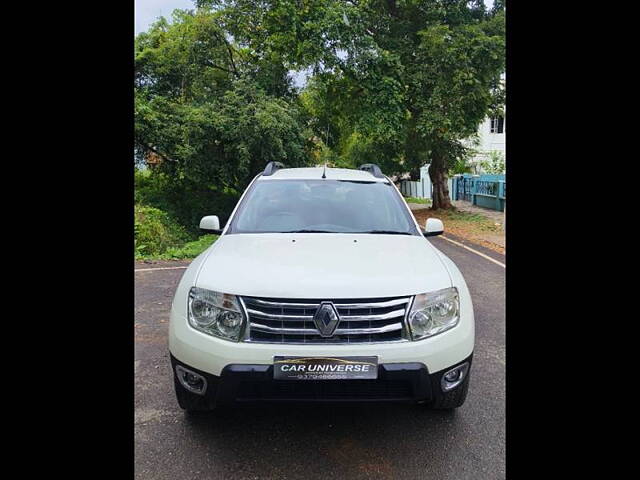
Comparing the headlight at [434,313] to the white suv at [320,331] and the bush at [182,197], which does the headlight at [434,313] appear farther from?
the bush at [182,197]

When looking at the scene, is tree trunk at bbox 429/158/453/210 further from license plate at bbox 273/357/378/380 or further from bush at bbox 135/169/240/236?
license plate at bbox 273/357/378/380

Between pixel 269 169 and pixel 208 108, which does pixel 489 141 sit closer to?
pixel 208 108

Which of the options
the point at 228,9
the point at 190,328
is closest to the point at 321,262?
the point at 190,328

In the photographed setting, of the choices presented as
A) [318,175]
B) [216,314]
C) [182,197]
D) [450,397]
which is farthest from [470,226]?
[216,314]

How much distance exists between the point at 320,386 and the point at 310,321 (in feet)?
1.11

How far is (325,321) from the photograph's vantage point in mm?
2312

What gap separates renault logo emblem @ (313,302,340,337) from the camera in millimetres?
2312

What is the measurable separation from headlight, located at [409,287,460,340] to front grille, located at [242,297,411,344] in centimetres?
9

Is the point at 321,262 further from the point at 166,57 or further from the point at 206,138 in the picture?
the point at 166,57

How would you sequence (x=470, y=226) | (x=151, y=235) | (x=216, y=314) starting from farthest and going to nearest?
1. (x=470, y=226)
2. (x=151, y=235)
3. (x=216, y=314)

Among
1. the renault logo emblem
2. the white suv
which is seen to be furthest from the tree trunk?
the renault logo emblem
